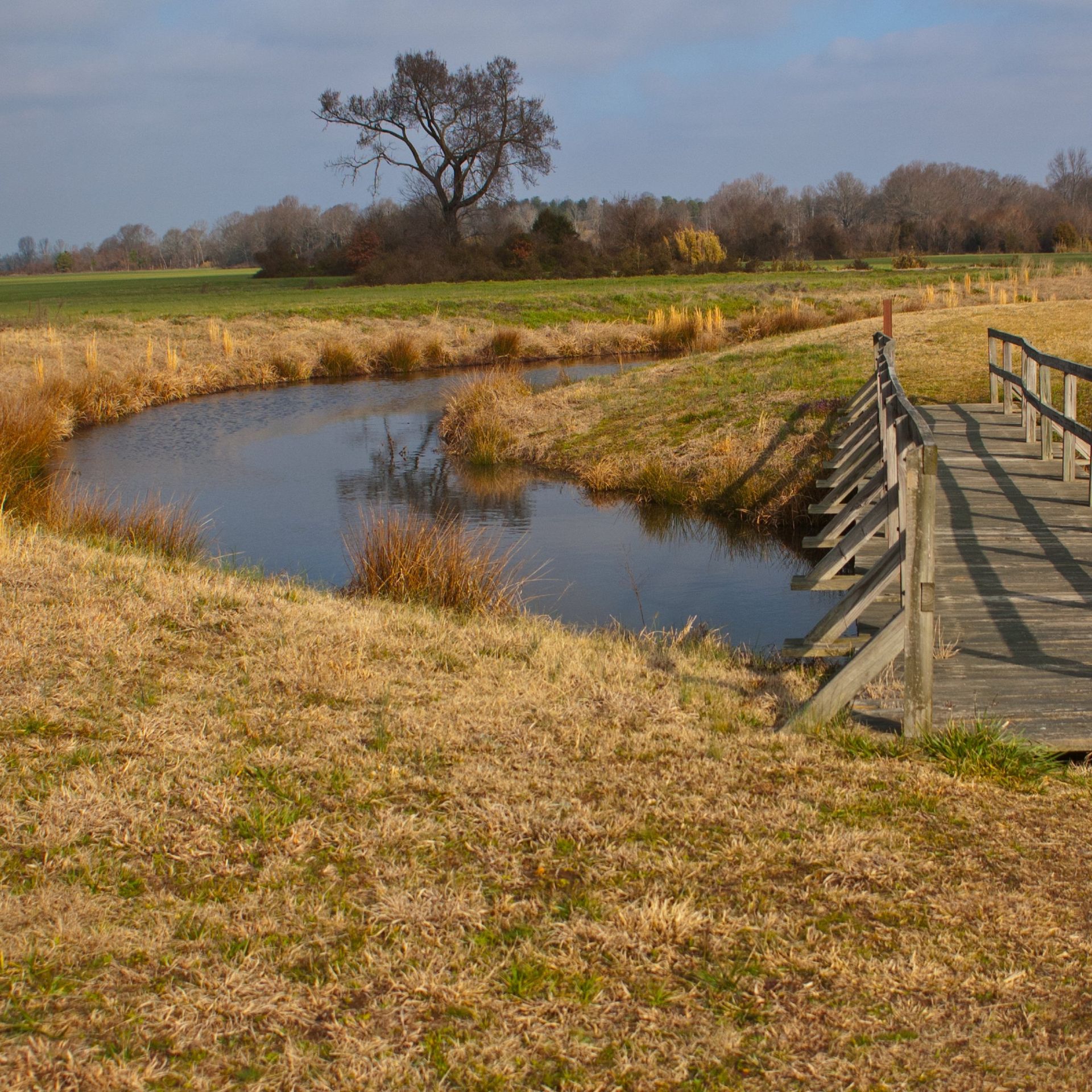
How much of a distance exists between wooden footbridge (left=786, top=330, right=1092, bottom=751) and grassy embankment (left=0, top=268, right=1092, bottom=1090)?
47cm

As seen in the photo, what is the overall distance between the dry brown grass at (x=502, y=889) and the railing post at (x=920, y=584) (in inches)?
13.1

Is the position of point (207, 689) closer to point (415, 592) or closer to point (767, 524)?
point (415, 592)

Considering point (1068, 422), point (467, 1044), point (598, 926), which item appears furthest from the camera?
point (1068, 422)

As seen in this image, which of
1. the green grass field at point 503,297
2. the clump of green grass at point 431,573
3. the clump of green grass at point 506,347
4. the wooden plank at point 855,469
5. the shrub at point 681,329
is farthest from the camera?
A: the green grass field at point 503,297

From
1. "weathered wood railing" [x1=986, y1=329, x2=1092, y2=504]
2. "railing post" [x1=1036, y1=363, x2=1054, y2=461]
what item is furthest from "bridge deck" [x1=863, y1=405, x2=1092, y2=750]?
"weathered wood railing" [x1=986, y1=329, x2=1092, y2=504]

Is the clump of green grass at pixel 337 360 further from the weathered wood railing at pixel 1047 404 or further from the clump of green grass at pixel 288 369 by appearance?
the weathered wood railing at pixel 1047 404

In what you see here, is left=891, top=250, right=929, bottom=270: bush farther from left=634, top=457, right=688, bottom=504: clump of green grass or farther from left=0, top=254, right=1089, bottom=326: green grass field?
left=634, top=457, right=688, bottom=504: clump of green grass

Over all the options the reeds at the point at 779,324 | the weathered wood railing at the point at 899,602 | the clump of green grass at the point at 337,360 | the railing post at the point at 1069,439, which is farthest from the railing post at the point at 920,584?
the clump of green grass at the point at 337,360

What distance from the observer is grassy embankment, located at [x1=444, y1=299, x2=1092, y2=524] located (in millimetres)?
14914

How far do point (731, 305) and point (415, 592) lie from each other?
109 ft

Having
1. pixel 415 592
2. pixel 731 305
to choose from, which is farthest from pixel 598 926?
pixel 731 305

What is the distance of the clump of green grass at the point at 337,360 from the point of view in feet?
100

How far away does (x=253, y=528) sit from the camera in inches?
554

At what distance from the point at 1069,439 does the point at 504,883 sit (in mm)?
8075
